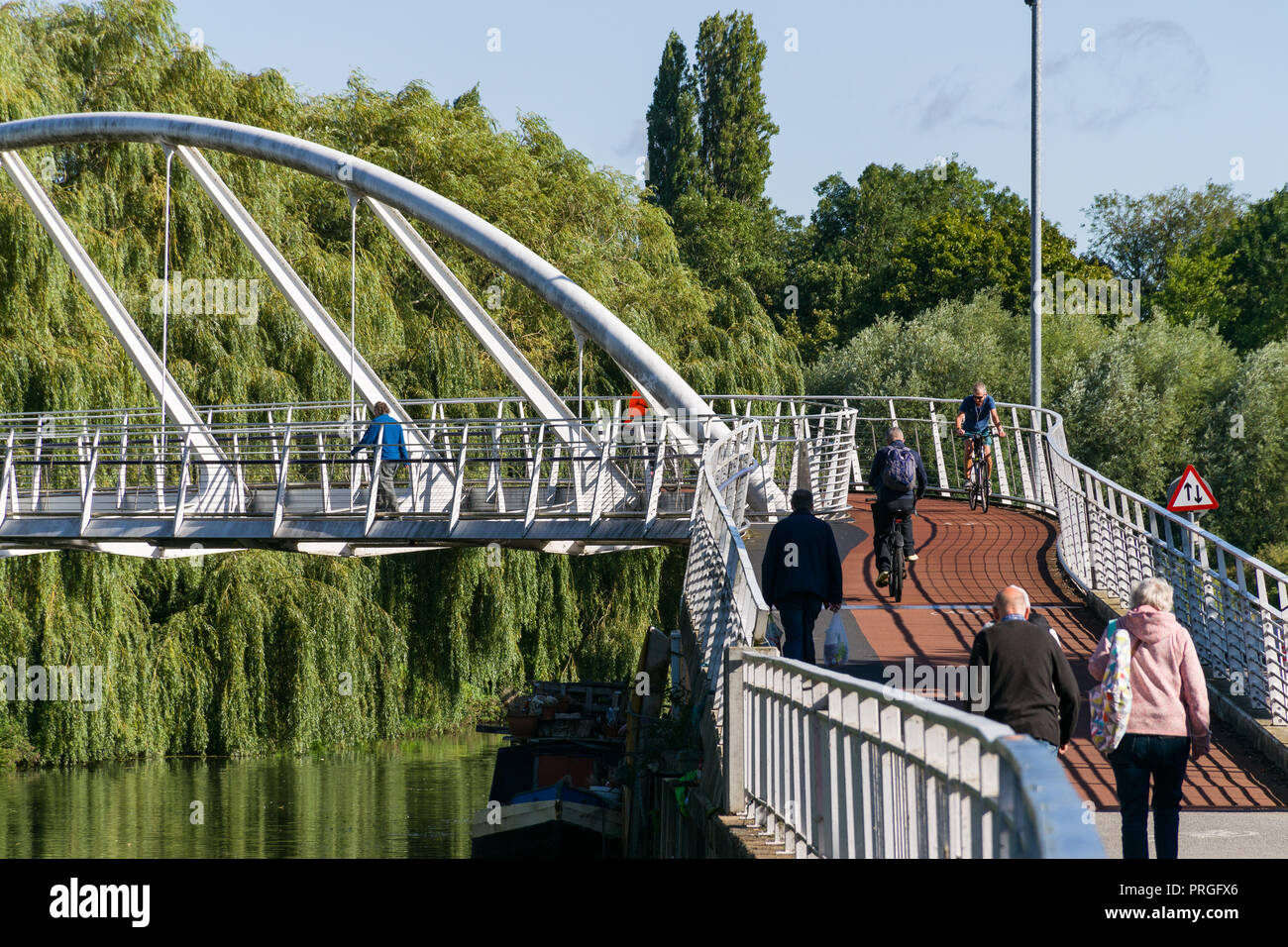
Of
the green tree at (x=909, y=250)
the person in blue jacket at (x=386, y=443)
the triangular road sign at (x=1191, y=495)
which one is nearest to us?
the person in blue jacket at (x=386, y=443)

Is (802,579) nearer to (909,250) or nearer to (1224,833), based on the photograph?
(1224,833)

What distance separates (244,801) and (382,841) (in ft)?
8.53

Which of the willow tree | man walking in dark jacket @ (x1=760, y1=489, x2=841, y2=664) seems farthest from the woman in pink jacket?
the willow tree

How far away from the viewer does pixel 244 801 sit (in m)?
23.7

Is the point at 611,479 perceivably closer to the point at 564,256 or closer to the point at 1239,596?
the point at 1239,596

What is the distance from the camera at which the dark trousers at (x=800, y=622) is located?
10102 millimetres

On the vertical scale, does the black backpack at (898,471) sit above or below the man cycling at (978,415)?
below

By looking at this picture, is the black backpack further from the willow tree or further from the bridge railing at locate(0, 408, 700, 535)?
the willow tree

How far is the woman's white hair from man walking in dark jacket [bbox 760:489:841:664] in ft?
10.7

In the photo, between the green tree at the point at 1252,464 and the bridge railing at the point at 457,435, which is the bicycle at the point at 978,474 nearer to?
the bridge railing at the point at 457,435

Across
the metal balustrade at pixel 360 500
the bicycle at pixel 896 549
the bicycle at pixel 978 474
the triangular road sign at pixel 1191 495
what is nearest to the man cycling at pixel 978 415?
the bicycle at pixel 978 474

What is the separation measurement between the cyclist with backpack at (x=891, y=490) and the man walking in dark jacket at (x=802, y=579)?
3.66 metres

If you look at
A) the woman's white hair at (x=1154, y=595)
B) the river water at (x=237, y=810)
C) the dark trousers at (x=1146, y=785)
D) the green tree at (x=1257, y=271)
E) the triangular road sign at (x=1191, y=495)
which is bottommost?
the river water at (x=237, y=810)
